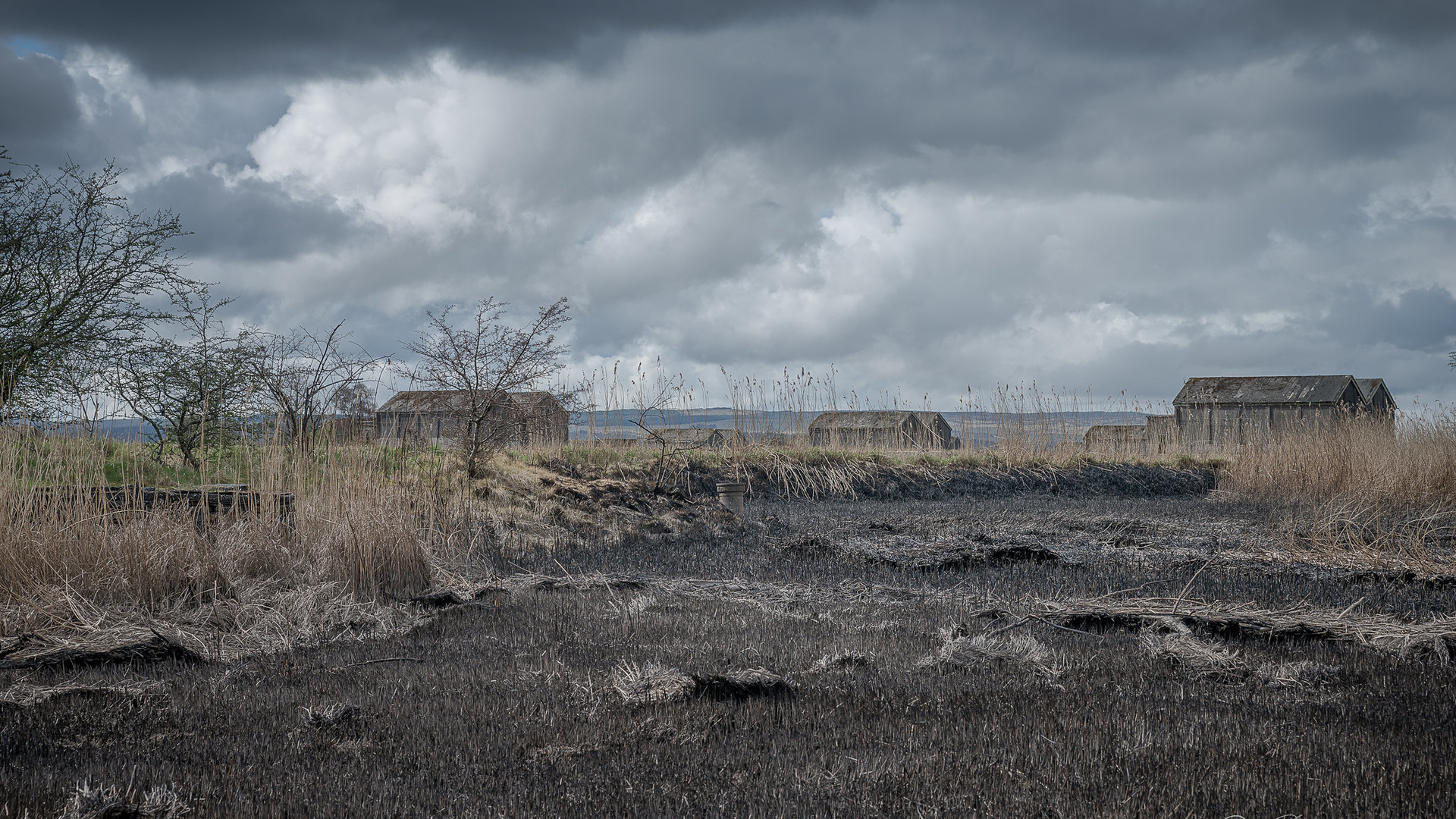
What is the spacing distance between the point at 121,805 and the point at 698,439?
36.5 ft

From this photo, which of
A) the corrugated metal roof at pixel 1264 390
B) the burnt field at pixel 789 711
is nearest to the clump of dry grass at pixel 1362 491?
the burnt field at pixel 789 711

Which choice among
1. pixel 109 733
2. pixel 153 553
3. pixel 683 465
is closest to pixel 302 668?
pixel 109 733

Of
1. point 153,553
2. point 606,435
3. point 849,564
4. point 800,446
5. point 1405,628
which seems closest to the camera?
point 1405,628

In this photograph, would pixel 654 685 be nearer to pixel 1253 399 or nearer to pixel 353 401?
pixel 353 401

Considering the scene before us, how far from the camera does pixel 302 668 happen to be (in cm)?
353

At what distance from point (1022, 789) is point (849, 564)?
13.4ft

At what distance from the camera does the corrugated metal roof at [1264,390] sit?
28.2 meters

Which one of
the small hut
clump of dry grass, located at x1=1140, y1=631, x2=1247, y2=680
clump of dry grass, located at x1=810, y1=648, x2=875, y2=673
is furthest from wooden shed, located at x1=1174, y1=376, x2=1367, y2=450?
clump of dry grass, located at x1=810, y1=648, x2=875, y2=673

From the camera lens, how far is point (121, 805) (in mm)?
2104

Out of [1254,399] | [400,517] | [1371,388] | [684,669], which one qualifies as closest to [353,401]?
[400,517]

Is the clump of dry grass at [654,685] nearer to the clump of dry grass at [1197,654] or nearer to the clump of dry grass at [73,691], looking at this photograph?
the clump of dry grass at [73,691]

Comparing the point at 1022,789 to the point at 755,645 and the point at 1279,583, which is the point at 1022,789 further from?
the point at 1279,583

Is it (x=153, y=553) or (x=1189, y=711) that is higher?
(x=153, y=553)

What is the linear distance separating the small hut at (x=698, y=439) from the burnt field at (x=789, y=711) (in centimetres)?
768
